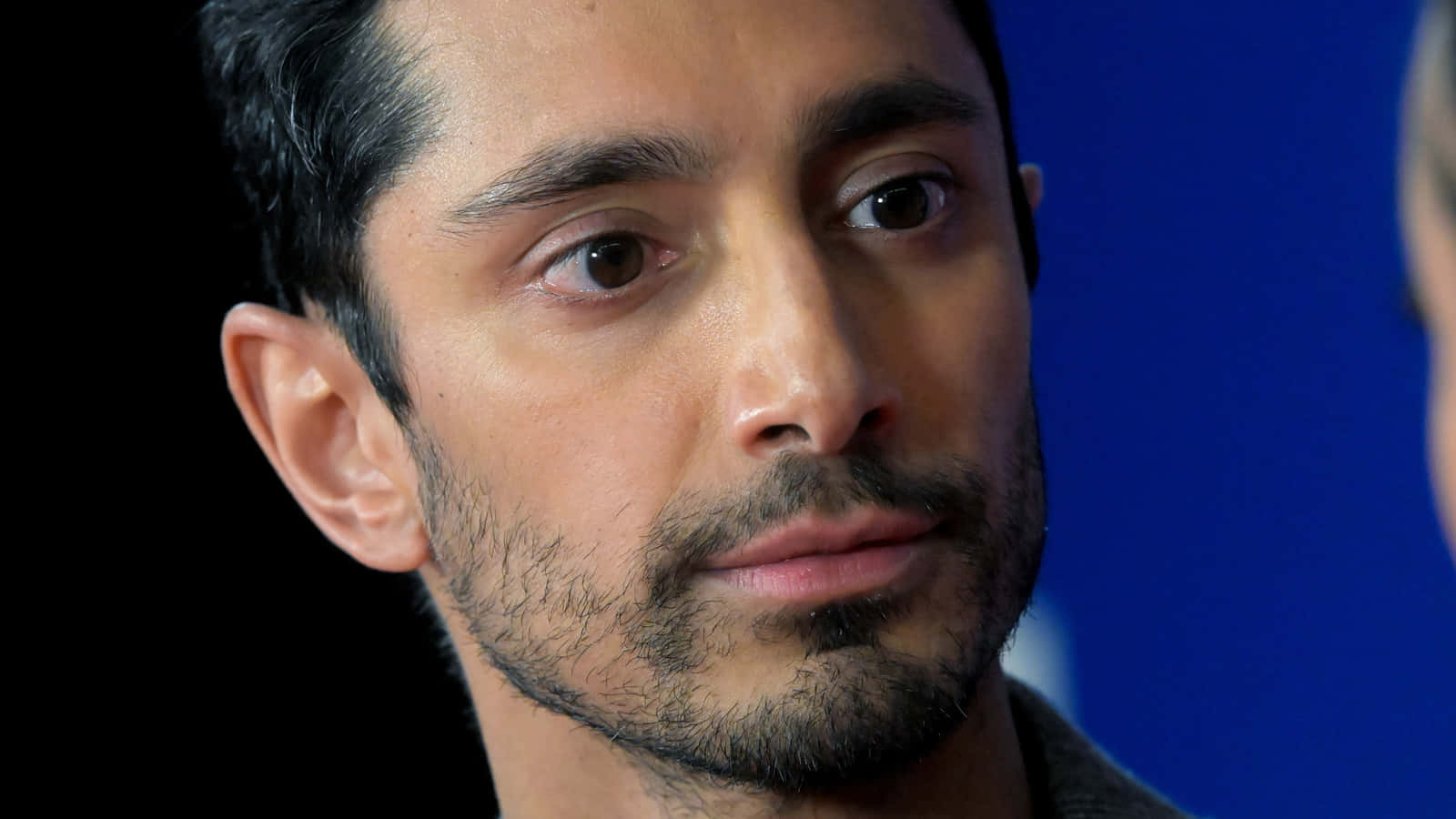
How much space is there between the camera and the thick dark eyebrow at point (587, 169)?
146cm

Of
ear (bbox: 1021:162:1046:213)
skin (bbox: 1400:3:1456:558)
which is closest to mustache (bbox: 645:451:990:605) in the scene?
ear (bbox: 1021:162:1046:213)

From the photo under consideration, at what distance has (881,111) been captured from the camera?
1522 mm

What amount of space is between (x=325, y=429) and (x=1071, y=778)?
77 cm

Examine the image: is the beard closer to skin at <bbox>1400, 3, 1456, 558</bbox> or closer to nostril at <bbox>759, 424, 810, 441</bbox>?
nostril at <bbox>759, 424, 810, 441</bbox>

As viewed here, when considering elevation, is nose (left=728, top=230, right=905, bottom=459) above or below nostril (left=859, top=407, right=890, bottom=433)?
above

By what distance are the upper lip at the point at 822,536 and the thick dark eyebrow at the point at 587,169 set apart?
295mm

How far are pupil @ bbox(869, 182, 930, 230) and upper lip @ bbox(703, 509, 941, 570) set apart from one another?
260 millimetres

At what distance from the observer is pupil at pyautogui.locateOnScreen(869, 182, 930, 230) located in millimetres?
1546

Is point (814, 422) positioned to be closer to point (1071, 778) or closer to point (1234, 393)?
point (1071, 778)

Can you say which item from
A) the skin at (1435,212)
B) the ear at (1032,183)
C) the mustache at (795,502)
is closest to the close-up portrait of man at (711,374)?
the mustache at (795,502)

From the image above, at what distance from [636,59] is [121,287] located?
3.05ft

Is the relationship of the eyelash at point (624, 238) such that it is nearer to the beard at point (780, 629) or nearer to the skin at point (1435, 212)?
the beard at point (780, 629)

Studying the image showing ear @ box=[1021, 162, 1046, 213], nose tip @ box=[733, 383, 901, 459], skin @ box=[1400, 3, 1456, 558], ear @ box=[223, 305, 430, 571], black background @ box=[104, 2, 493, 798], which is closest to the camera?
skin @ box=[1400, 3, 1456, 558]

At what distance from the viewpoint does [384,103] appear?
5.27ft
